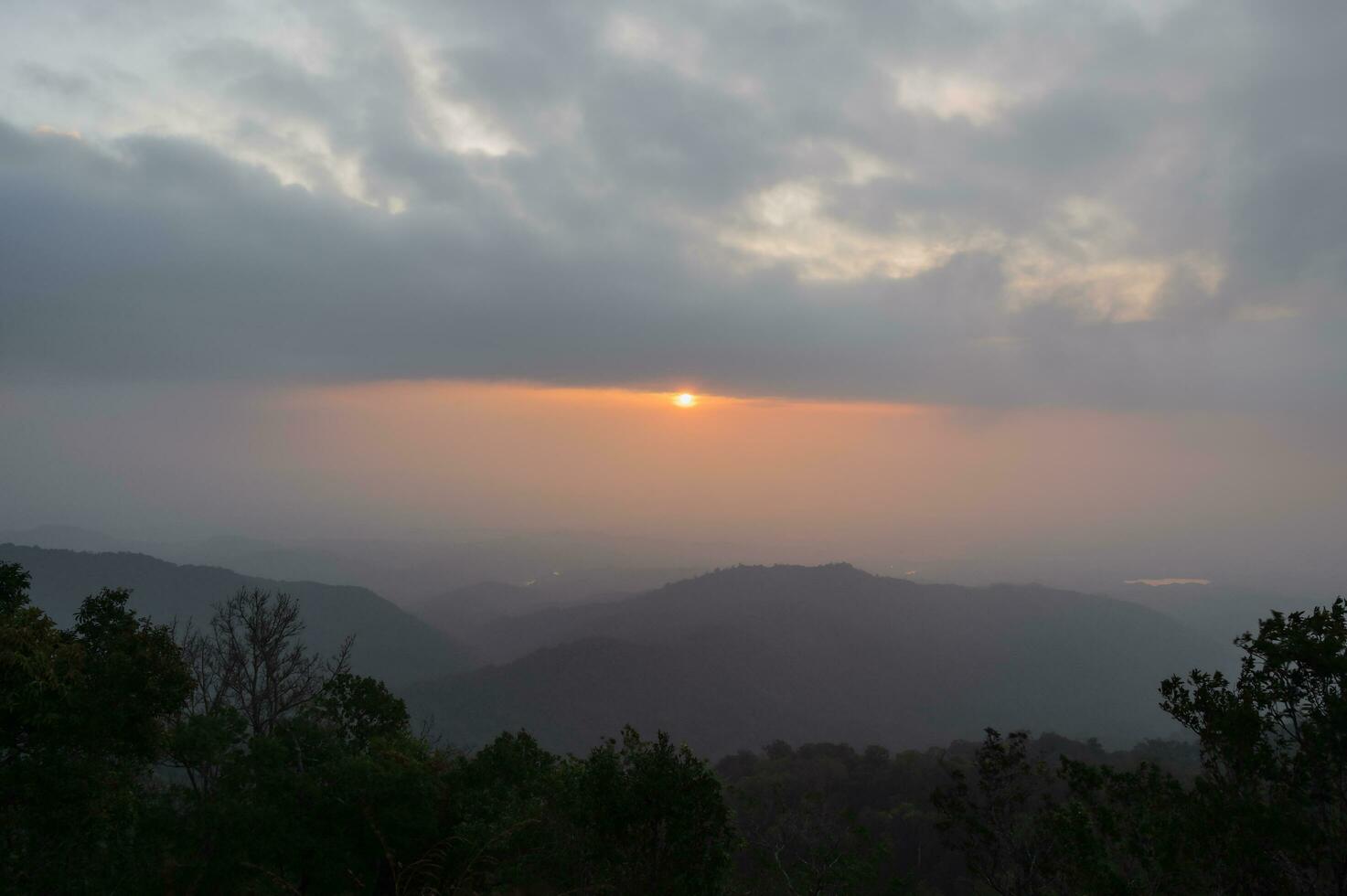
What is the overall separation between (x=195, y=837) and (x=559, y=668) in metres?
A: 177

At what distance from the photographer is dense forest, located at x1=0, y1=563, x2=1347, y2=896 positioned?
44.9 feet

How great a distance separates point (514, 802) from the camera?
792 inches

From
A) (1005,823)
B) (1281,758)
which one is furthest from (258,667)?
(1281,758)

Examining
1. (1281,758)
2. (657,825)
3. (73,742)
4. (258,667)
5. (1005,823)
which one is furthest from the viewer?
(258,667)

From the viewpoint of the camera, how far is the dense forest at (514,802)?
13672 millimetres

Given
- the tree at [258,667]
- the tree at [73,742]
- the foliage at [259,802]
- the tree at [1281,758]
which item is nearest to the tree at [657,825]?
the foliage at [259,802]

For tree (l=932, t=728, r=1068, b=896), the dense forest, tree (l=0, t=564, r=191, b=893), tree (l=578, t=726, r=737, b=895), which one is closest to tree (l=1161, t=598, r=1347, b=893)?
the dense forest

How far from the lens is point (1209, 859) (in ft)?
46.2

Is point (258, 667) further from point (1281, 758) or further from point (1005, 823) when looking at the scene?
point (1281, 758)

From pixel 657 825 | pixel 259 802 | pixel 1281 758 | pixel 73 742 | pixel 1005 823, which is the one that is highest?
pixel 1281 758

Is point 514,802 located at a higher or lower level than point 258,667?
lower

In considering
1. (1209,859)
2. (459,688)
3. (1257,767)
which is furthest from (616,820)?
(459,688)

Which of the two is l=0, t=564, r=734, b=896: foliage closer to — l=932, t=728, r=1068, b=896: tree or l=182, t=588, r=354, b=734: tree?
l=932, t=728, r=1068, b=896: tree

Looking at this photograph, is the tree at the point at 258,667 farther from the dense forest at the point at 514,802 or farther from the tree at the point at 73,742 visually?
the tree at the point at 73,742
